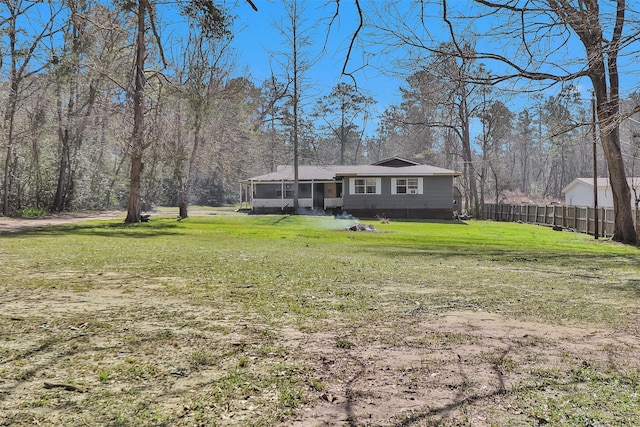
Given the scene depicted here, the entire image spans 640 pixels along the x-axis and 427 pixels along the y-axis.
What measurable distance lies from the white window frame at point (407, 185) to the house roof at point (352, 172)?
510 mm

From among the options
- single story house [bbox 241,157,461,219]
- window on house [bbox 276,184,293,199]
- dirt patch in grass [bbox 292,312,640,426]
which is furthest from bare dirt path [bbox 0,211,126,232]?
single story house [bbox 241,157,461,219]

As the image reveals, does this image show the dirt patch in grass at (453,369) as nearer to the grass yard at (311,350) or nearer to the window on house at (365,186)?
the grass yard at (311,350)

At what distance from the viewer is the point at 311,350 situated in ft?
10.6

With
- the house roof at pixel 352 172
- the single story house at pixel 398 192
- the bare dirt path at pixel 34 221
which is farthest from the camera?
the single story house at pixel 398 192

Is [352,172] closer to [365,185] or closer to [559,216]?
[365,185]

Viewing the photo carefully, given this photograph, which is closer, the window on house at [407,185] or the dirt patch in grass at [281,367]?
the dirt patch in grass at [281,367]

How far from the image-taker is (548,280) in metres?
6.85

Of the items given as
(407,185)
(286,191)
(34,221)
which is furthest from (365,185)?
(34,221)

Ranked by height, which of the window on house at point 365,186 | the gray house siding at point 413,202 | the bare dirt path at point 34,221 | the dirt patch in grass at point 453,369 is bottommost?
the dirt patch in grass at point 453,369

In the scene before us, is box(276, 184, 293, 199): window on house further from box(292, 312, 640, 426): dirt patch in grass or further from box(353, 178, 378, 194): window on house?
box(292, 312, 640, 426): dirt patch in grass

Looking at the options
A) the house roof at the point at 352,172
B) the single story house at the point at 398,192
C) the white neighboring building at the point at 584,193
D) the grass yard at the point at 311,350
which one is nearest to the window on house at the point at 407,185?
the single story house at the point at 398,192

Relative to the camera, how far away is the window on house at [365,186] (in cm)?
3130

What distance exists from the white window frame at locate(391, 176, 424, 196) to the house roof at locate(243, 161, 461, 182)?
1.67ft

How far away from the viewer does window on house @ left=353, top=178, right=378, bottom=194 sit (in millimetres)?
31297
